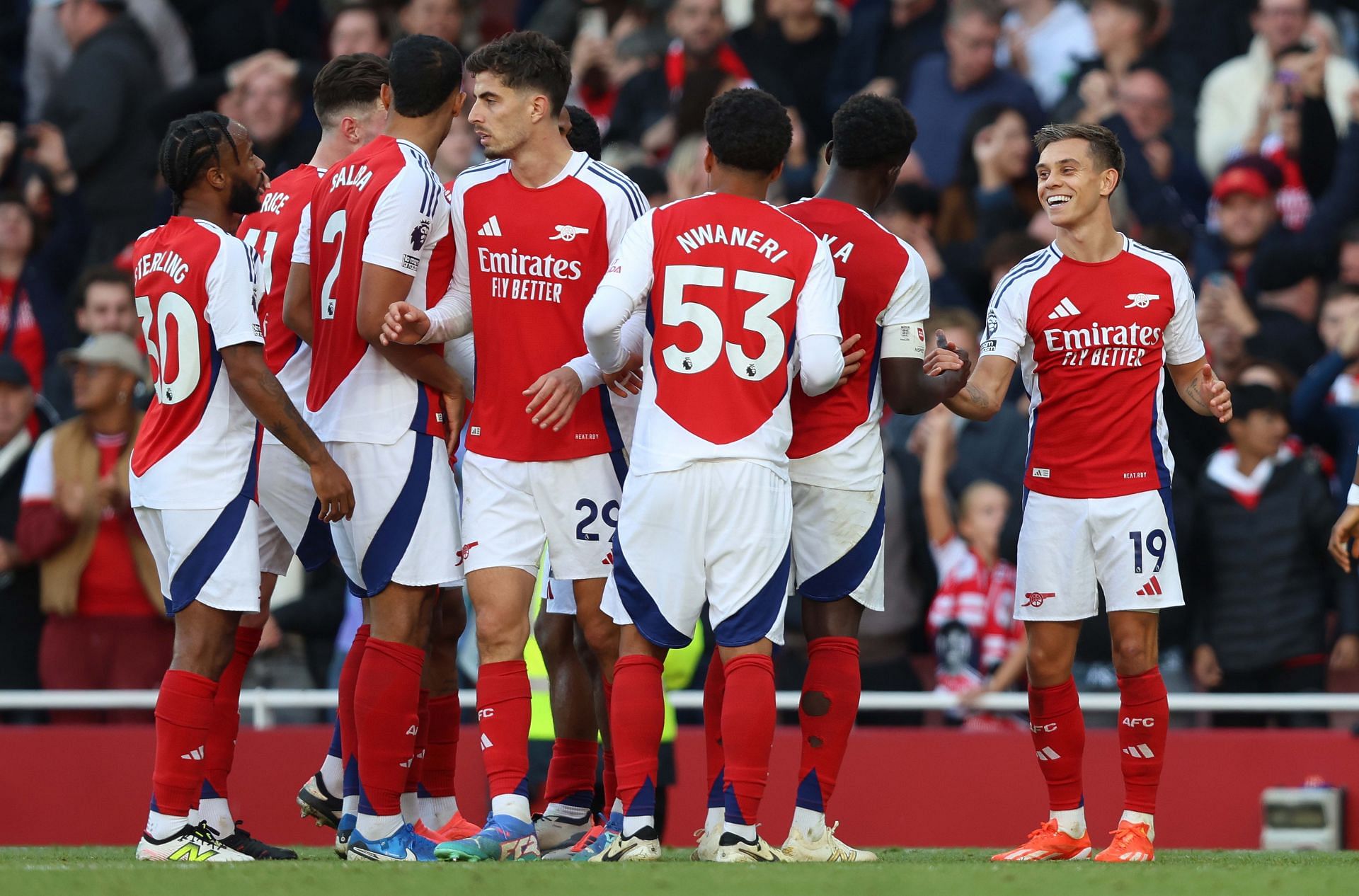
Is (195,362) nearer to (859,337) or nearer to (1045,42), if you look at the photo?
(859,337)

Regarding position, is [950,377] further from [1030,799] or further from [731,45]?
[731,45]

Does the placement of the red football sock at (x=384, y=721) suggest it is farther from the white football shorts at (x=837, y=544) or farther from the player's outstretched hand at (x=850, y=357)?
the player's outstretched hand at (x=850, y=357)

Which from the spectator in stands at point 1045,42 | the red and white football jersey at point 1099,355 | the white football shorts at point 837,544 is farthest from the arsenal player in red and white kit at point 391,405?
the spectator in stands at point 1045,42

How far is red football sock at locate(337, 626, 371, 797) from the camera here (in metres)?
6.98

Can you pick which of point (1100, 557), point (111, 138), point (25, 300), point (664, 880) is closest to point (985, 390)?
point (1100, 557)

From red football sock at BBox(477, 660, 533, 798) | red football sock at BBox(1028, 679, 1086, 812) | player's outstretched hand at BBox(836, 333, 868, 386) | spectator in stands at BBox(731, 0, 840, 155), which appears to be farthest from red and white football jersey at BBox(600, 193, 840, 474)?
spectator in stands at BBox(731, 0, 840, 155)

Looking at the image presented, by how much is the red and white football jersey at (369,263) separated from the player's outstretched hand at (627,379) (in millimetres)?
626

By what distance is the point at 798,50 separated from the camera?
46.2ft

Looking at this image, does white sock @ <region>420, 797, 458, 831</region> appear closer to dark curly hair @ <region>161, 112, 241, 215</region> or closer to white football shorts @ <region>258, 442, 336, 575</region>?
white football shorts @ <region>258, 442, 336, 575</region>

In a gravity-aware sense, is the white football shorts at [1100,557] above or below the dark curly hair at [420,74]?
below

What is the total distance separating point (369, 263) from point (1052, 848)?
10.7 feet

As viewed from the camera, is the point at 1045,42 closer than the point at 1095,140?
No

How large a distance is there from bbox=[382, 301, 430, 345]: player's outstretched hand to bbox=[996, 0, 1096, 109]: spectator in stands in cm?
793

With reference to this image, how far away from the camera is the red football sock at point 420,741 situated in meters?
7.08
